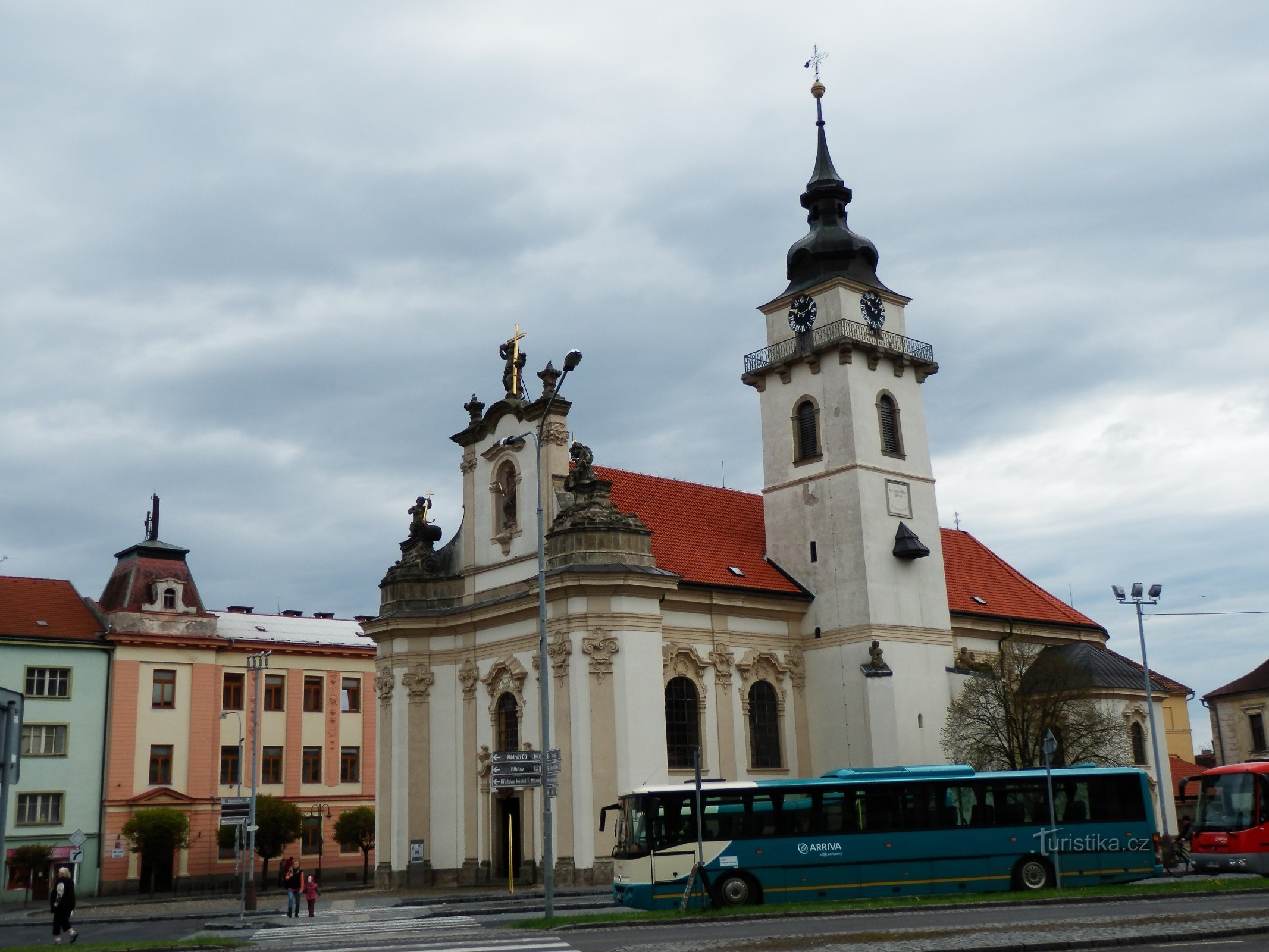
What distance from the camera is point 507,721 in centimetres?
4428

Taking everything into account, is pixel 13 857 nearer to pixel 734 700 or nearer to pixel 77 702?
pixel 77 702

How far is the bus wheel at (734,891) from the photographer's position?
27812mm

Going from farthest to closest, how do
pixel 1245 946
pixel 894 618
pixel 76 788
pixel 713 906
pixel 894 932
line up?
pixel 76 788, pixel 894 618, pixel 713 906, pixel 894 932, pixel 1245 946

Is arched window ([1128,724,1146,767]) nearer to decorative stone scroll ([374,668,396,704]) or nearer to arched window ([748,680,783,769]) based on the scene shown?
arched window ([748,680,783,769])

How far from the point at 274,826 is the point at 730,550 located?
84.5ft

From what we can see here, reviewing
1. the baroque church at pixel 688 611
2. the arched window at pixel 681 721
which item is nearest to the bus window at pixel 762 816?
the baroque church at pixel 688 611

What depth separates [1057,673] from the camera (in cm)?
4350

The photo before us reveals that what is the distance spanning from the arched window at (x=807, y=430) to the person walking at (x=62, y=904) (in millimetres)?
30092

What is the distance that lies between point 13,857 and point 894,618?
122ft

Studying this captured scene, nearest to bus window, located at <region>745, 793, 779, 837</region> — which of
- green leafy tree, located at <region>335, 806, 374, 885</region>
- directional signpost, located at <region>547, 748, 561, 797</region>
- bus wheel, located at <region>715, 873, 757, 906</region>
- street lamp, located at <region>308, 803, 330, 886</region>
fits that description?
bus wheel, located at <region>715, 873, 757, 906</region>

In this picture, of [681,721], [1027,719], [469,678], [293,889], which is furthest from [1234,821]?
[469,678]

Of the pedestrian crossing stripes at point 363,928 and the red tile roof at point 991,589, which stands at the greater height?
the red tile roof at point 991,589

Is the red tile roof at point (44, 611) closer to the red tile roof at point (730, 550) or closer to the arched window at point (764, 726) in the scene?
the red tile roof at point (730, 550)

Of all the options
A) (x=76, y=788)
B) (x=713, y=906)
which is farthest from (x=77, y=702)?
(x=713, y=906)
